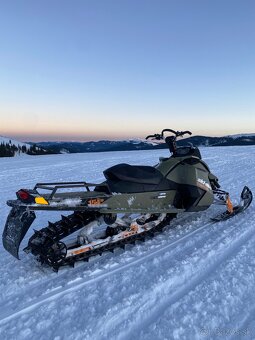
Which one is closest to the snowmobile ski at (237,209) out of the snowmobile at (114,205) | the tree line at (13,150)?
the snowmobile at (114,205)

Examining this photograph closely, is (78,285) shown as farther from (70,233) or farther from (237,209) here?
(237,209)

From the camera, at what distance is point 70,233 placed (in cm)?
382

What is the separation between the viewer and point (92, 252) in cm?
386

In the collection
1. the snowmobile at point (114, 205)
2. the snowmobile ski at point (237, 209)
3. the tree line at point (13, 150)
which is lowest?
the tree line at point (13, 150)

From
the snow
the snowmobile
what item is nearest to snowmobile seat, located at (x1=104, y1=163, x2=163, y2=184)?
the snowmobile

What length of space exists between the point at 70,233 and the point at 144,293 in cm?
117

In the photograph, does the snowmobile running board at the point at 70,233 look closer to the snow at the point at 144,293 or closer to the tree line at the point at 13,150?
the snow at the point at 144,293

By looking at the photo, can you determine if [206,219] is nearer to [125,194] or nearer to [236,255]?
[236,255]

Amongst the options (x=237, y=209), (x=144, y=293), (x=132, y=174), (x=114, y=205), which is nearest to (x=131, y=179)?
(x=132, y=174)

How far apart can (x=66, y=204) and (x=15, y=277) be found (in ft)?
3.18

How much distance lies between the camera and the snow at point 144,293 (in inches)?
103

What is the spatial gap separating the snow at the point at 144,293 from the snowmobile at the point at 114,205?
0.74ft

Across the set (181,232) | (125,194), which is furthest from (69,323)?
(181,232)

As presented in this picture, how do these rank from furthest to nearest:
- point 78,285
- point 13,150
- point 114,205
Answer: point 13,150 < point 114,205 < point 78,285
